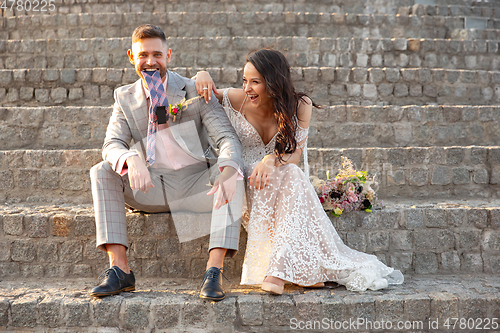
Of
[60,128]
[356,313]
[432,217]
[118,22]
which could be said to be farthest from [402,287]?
[118,22]

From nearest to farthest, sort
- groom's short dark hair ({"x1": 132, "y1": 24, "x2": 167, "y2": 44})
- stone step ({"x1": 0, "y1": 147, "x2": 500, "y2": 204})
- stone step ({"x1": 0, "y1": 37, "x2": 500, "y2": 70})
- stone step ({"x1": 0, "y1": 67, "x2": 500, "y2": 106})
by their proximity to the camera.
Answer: groom's short dark hair ({"x1": 132, "y1": 24, "x2": 167, "y2": 44})
stone step ({"x1": 0, "y1": 147, "x2": 500, "y2": 204})
stone step ({"x1": 0, "y1": 67, "x2": 500, "y2": 106})
stone step ({"x1": 0, "y1": 37, "x2": 500, "y2": 70})

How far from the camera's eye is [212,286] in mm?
2016

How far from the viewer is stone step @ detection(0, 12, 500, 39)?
539cm

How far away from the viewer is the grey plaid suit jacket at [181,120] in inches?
92.7

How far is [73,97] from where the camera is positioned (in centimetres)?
421

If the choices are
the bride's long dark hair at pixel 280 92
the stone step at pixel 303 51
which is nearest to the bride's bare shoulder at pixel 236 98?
the bride's long dark hair at pixel 280 92

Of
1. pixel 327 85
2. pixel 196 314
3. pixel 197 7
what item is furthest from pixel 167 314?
pixel 197 7

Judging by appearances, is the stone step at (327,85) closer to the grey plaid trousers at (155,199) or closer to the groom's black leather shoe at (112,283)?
the grey plaid trousers at (155,199)

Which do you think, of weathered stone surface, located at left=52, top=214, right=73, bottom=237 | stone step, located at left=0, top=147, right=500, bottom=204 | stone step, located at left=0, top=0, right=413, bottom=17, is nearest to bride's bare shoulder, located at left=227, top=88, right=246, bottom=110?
stone step, located at left=0, top=147, right=500, bottom=204

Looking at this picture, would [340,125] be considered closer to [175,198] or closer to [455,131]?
[455,131]

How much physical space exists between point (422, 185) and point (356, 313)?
5.43ft

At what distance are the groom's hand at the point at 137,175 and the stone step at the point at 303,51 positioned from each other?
297 cm

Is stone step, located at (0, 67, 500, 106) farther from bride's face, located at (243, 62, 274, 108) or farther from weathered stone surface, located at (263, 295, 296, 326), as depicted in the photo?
weathered stone surface, located at (263, 295, 296, 326)

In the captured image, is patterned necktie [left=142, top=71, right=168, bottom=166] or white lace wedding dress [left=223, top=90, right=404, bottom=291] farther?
patterned necktie [left=142, top=71, right=168, bottom=166]
